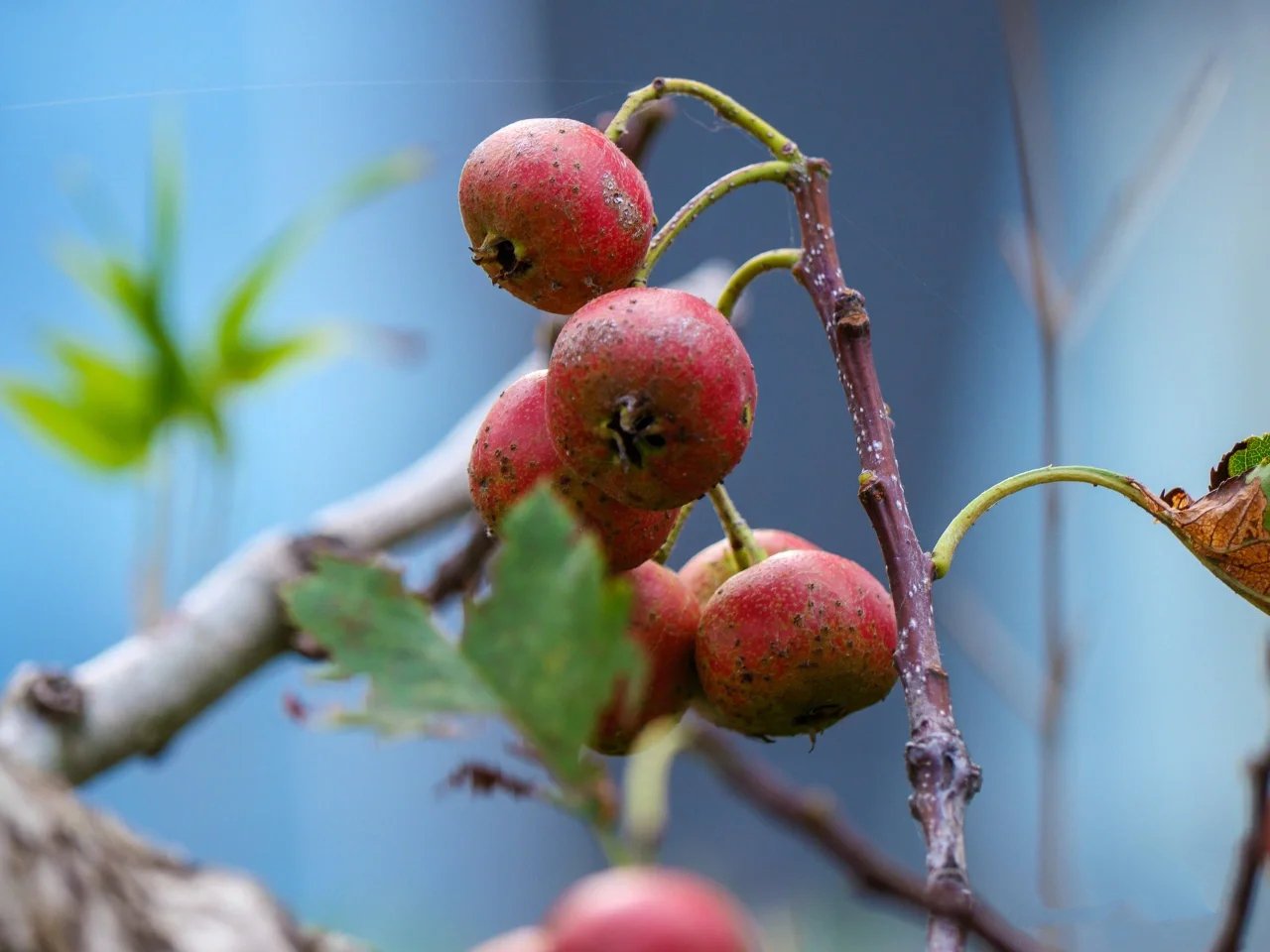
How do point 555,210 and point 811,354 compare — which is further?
point 811,354

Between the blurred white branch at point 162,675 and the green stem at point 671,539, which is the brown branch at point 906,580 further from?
the blurred white branch at point 162,675

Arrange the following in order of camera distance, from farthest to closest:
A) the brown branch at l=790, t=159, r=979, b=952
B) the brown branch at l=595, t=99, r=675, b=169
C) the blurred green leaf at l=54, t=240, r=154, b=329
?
the blurred green leaf at l=54, t=240, r=154, b=329 → the brown branch at l=595, t=99, r=675, b=169 → the brown branch at l=790, t=159, r=979, b=952

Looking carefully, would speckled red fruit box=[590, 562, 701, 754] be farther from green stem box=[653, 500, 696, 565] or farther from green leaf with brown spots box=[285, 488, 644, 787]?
green leaf with brown spots box=[285, 488, 644, 787]

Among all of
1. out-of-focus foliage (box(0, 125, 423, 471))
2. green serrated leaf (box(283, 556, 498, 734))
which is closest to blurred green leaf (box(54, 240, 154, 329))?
out-of-focus foliage (box(0, 125, 423, 471))

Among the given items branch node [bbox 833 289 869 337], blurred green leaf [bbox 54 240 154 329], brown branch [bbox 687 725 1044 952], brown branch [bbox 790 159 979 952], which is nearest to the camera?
brown branch [bbox 687 725 1044 952]

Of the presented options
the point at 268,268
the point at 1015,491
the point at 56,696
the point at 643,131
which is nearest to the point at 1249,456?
the point at 1015,491

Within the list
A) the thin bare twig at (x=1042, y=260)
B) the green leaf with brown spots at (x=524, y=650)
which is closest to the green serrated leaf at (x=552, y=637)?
the green leaf with brown spots at (x=524, y=650)

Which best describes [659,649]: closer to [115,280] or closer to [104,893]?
[104,893]
